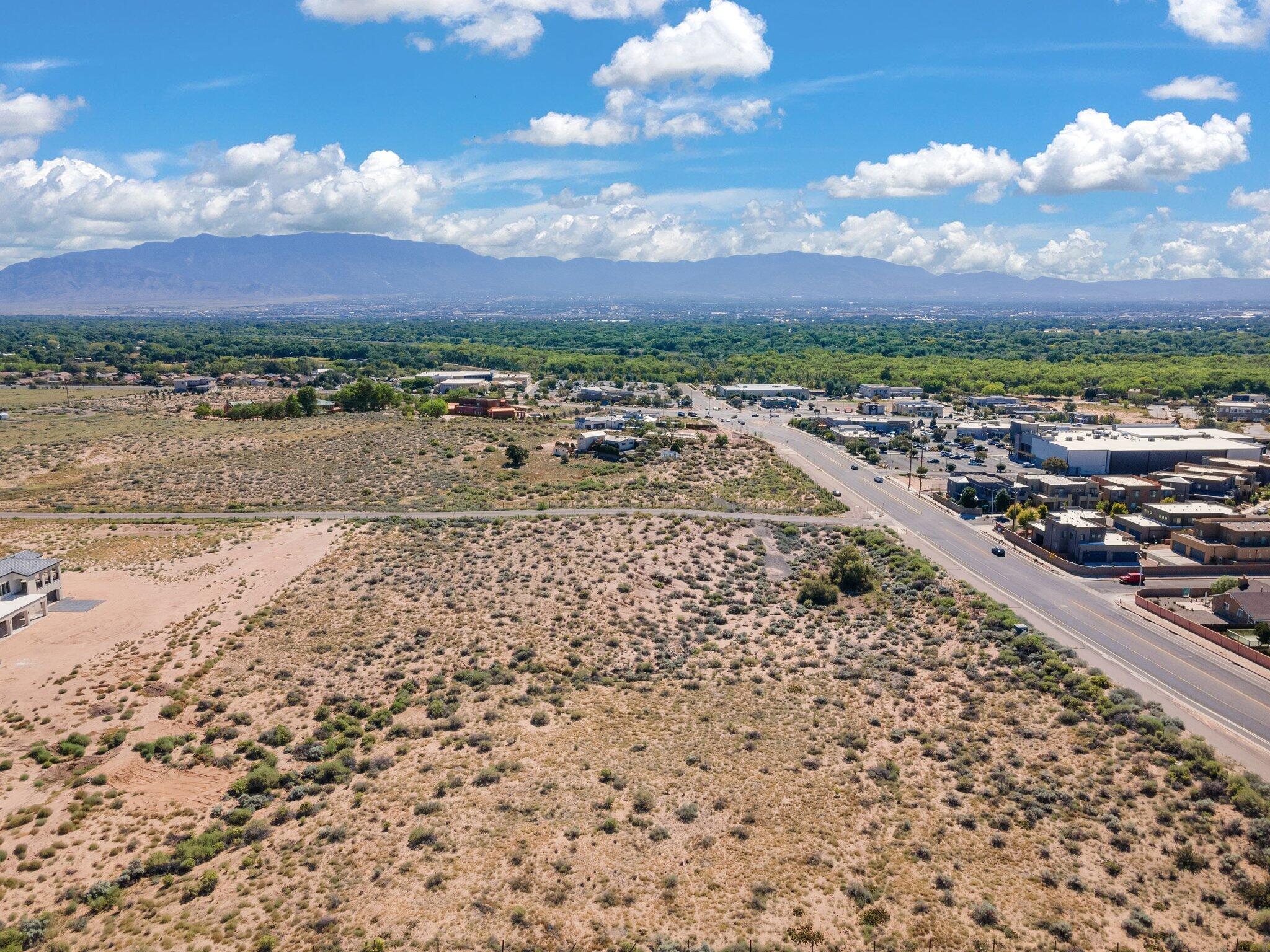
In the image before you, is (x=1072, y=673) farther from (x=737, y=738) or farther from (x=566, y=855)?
(x=566, y=855)

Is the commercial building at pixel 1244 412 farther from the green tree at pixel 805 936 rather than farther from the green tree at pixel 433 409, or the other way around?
the green tree at pixel 805 936

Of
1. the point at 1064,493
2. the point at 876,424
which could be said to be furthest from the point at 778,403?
the point at 1064,493

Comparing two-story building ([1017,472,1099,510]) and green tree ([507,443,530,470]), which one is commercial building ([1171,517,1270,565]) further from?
green tree ([507,443,530,470])

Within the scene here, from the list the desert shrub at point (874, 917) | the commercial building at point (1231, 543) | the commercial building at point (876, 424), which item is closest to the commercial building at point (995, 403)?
the commercial building at point (876, 424)

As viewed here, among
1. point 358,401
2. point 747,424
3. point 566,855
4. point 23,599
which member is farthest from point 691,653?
point 358,401

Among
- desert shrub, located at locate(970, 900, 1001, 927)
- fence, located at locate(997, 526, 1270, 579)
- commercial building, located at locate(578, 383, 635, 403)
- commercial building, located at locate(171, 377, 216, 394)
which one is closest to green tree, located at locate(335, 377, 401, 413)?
commercial building, located at locate(578, 383, 635, 403)

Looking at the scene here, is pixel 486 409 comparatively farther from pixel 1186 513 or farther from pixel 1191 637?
pixel 1191 637

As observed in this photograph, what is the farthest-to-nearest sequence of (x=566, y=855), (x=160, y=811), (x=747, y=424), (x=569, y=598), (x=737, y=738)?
(x=747, y=424), (x=569, y=598), (x=737, y=738), (x=160, y=811), (x=566, y=855)
